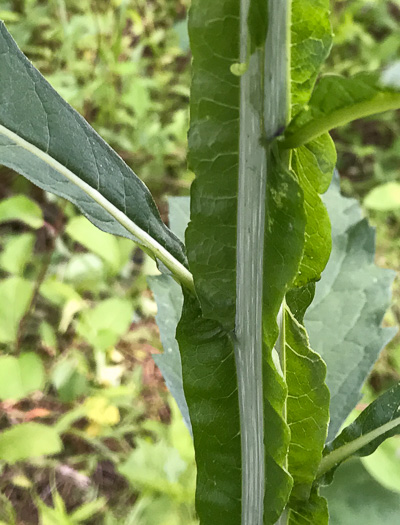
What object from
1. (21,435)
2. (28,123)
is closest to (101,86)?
(21,435)

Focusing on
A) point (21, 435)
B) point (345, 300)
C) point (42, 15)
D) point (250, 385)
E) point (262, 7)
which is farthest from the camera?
point (42, 15)

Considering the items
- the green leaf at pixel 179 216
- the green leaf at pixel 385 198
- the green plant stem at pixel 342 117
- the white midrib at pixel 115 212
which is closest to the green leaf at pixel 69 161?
the white midrib at pixel 115 212

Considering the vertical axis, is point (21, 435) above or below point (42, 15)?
below

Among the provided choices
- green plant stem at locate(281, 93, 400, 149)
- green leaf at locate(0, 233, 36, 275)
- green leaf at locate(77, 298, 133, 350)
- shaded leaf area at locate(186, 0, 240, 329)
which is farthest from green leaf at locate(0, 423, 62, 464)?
green plant stem at locate(281, 93, 400, 149)

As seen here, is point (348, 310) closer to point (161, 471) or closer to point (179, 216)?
point (179, 216)

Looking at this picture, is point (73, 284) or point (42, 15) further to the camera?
point (42, 15)

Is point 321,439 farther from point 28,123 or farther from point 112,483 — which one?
point 112,483

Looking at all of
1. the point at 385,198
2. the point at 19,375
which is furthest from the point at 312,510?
the point at 385,198

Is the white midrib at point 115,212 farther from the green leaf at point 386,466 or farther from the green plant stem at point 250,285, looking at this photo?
the green leaf at point 386,466
